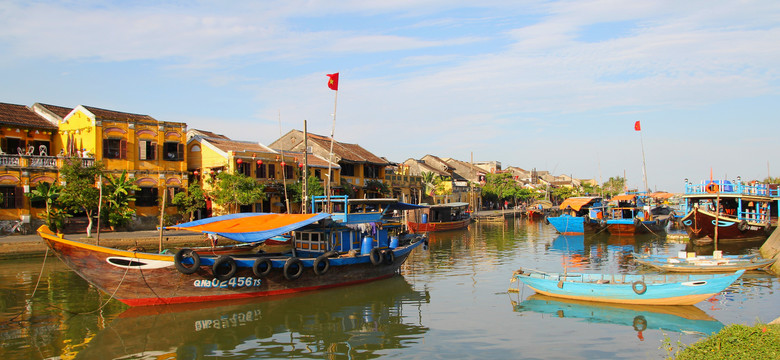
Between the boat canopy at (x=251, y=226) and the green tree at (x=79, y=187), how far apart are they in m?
12.5

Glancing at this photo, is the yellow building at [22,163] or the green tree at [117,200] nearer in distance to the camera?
the yellow building at [22,163]

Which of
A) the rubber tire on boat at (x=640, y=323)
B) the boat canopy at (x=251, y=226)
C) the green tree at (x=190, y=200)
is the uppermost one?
the green tree at (x=190, y=200)

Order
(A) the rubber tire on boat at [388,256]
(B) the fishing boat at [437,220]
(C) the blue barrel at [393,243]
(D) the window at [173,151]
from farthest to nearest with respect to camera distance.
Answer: (B) the fishing boat at [437,220] → (D) the window at [173,151] → (C) the blue barrel at [393,243] → (A) the rubber tire on boat at [388,256]

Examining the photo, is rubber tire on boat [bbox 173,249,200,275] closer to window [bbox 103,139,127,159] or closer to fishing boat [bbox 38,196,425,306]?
fishing boat [bbox 38,196,425,306]

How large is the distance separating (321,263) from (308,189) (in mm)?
20129

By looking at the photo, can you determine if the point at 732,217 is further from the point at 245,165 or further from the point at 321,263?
the point at 245,165

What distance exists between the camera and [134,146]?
3122cm

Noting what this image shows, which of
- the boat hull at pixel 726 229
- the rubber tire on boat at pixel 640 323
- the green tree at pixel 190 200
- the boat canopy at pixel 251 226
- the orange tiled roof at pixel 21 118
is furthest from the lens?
the green tree at pixel 190 200

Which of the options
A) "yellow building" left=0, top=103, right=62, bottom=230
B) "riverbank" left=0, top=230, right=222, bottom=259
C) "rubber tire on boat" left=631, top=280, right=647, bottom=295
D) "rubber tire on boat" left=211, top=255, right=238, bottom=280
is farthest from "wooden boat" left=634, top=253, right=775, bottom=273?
"yellow building" left=0, top=103, right=62, bottom=230

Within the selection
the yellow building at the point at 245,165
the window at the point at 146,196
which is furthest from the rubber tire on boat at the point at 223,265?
the window at the point at 146,196

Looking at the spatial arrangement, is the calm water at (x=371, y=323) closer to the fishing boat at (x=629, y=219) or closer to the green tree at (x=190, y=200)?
the green tree at (x=190, y=200)

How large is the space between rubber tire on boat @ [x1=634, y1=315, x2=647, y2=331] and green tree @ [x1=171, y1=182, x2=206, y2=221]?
1033 inches

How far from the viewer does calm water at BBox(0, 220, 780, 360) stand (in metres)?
11.4

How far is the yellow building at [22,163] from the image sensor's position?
27000 millimetres
